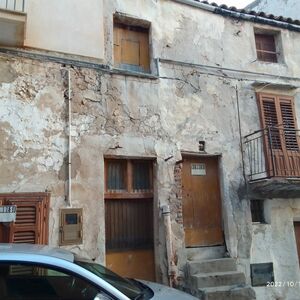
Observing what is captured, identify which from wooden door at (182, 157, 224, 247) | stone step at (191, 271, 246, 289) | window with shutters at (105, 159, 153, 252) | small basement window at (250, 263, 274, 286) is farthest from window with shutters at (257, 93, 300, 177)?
window with shutters at (105, 159, 153, 252)

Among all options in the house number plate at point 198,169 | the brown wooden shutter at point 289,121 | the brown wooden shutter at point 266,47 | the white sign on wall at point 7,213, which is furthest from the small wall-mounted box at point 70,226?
the brown wooden shutter at point 266,47

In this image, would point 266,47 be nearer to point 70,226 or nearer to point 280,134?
point 280,134

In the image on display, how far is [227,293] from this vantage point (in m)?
6.58

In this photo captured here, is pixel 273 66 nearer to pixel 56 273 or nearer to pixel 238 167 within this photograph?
pixel 238 167

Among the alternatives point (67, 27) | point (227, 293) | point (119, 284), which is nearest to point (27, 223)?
point (119, 284)

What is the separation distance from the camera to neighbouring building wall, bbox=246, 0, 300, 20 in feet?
41.1

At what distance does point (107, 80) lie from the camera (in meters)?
7.46

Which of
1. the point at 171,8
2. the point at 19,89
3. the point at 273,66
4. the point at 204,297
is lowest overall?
the point at 204,297

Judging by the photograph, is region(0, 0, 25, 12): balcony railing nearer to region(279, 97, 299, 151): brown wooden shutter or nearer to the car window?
the car window

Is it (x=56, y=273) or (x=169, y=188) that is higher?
(x=169, y=188)

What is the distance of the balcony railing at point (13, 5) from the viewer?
249 inches

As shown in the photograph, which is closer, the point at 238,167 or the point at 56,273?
the point at 56,273

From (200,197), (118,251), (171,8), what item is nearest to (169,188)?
(200,197)

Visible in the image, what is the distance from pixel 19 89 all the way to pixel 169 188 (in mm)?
3548
